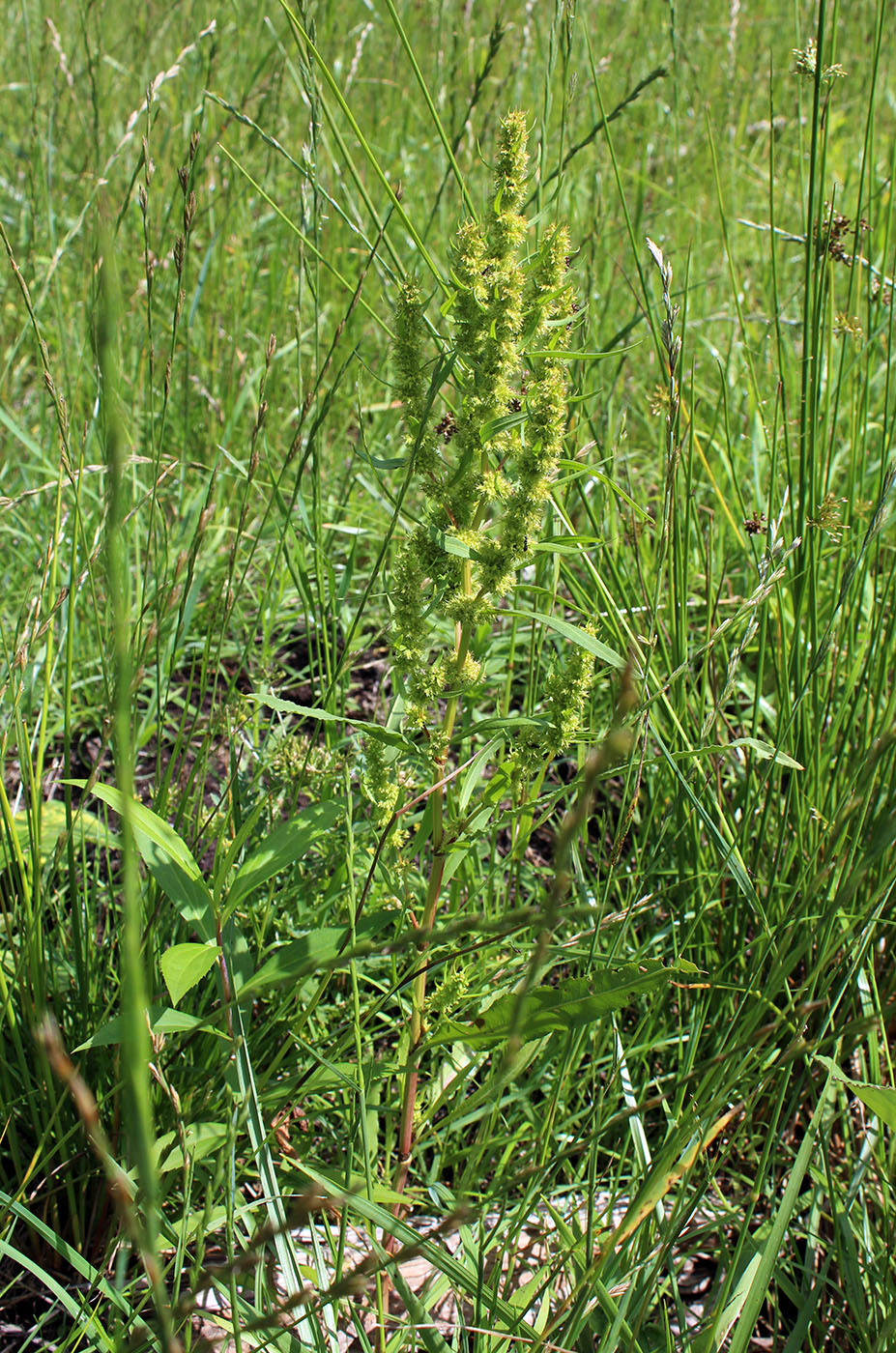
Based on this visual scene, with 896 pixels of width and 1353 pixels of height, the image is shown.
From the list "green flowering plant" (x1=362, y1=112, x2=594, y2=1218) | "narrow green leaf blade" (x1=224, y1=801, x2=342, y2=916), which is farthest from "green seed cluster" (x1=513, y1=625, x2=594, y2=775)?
"narrow green leaf blade" (x1=224, y1=801, x2=342, y2=916)

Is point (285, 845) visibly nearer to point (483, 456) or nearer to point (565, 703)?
point (565, 703)

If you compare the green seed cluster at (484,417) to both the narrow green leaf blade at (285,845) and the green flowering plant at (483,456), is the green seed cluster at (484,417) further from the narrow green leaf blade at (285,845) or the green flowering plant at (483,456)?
the narrow green leaf blade at (285,845)

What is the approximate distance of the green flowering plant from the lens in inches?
37.2

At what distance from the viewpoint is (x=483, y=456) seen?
103 centimetres

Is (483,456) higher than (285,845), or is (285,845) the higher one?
(483,456)

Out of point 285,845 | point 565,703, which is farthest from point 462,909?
point 565,703

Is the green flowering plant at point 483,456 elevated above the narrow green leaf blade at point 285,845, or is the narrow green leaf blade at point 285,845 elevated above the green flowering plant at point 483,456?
the green flowering plant at point 483,456

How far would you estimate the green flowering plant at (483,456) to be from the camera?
95cm

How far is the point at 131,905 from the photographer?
1.37 ft

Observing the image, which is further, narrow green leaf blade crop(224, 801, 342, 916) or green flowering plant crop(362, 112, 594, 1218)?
narrow green leaf blade crop(224, 801, 342, 916)

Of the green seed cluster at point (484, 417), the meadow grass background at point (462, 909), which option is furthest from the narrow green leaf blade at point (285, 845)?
the green seed cluster at point (484, 417)

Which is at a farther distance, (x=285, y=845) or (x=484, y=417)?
(x=285, y=845)

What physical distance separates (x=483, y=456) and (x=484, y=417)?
0.20 feet

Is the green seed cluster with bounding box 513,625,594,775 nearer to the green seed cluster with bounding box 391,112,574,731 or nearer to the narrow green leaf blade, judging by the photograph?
the green seed cluster with bounding box 391,112,574,731
